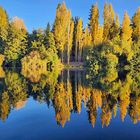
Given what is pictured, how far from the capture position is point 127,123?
46.9 feet

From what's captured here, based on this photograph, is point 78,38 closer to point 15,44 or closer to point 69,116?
point 15,44

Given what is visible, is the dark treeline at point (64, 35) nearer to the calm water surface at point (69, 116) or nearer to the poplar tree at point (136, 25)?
the poplar tree at point (136, 25)

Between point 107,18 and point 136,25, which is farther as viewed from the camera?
point 107,18

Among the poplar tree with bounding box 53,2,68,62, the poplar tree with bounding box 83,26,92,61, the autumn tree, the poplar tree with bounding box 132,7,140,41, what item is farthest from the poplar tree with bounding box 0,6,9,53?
the poplar tree with bounding box 132,7,140,41

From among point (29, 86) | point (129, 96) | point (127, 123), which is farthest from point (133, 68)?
point (127, 123)

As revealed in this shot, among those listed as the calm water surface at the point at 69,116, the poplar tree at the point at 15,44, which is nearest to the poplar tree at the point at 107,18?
the poplar tree at the point at 15,44

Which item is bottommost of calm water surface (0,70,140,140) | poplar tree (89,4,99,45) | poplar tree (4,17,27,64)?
calm water surface (0,70,140,140)

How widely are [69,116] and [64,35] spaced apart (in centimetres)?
5016

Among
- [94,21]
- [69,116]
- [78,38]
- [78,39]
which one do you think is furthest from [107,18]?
[69,116]

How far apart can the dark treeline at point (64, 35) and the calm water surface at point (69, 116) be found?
3761 centimetres

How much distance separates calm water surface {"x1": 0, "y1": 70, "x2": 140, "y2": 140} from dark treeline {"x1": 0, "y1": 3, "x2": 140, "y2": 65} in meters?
37.6

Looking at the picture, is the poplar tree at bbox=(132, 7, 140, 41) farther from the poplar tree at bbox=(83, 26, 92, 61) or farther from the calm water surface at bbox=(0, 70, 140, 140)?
the calm water surface at bbox=(0, 70, 140, 140)

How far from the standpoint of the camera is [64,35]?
6519 centimetres

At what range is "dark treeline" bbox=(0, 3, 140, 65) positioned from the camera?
2394 inches
